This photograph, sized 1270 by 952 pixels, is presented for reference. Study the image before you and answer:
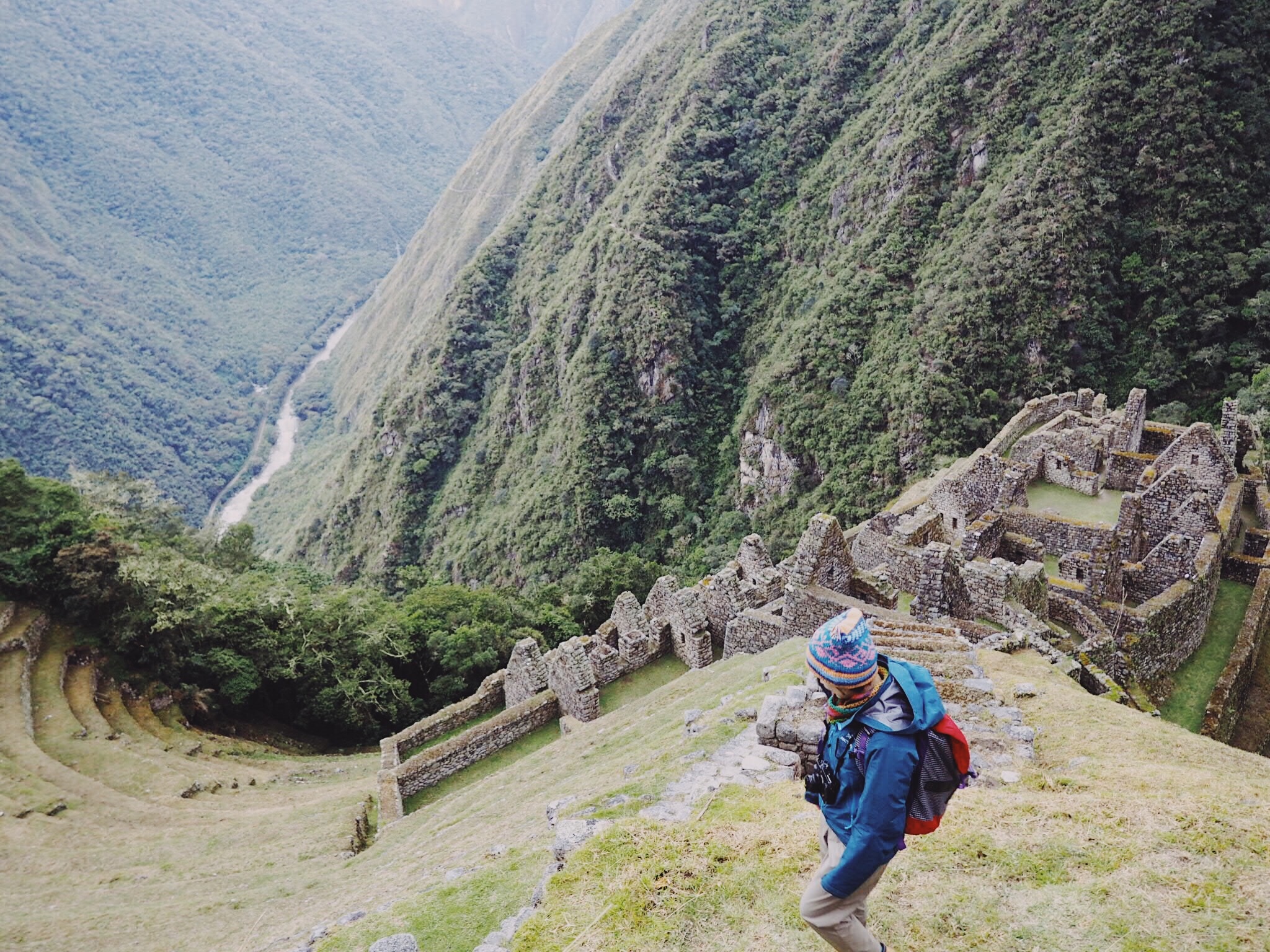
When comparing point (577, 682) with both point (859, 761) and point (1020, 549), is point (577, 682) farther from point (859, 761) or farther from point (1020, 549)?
point (859, 761)

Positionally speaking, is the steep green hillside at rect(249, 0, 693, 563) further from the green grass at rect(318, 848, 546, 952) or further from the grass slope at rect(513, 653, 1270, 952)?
the grass slope at rect(513, 653, 1270, 952)

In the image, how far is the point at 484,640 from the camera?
26562mm

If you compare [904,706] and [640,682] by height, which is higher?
[904,706]

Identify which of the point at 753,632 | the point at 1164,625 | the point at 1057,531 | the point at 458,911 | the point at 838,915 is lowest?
the point at 1164,625

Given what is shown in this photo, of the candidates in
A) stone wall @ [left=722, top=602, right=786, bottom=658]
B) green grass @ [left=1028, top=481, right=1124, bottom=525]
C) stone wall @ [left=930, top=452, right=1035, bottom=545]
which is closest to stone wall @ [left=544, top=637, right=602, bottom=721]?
stone wall @ [left=722, top=602, right=786, bottom=658]


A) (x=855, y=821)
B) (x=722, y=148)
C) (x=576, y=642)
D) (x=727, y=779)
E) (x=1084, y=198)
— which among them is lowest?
(x=576, y=642)

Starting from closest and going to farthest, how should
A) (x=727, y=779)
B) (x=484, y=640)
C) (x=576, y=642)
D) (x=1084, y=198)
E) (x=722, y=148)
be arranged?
(x=727, y=779) < (x=576, y=642) < (x=484, y=640) < (x=1084, y=198) < (x=722, y=148)

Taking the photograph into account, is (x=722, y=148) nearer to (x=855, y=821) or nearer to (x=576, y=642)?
(x=576, y=642)

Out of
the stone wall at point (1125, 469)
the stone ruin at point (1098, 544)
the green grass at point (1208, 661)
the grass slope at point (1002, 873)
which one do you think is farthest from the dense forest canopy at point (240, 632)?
the stone wall at point (1125, 469)

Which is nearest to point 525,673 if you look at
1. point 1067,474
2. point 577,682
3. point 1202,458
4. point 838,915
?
point 577,682

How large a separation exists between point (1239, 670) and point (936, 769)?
1595 centimetres

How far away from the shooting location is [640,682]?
19.7 metres

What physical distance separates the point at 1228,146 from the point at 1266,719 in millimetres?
82380

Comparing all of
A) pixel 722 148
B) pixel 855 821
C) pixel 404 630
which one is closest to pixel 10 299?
pixel 722 148
